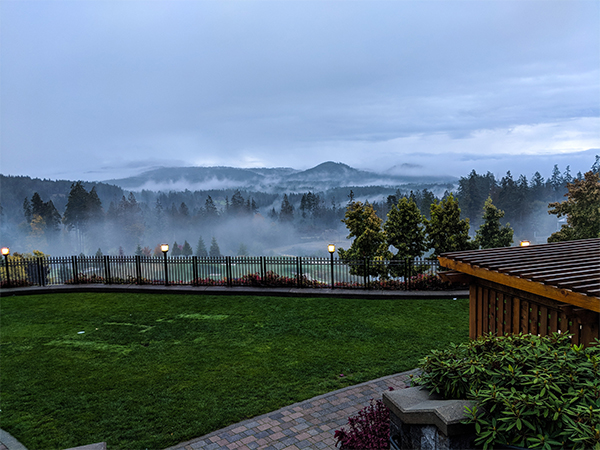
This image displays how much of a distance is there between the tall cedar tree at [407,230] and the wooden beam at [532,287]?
19.2 meters

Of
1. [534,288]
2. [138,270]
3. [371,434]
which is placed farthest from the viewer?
[138,270]

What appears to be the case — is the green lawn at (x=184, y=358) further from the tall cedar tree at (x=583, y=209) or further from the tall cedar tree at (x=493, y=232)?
the tall cedar tree at (x=493, y=232)

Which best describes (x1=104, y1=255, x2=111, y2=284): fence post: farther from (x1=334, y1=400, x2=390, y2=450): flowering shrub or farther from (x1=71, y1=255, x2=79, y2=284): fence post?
(x1=334, y1=400, x2=390, y2=450): flowering shrub

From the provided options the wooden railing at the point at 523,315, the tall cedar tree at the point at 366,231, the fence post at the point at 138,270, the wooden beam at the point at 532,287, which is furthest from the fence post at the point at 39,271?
the tall cedar tree at the point at 366,231

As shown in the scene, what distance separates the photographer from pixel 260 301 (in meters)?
13.1

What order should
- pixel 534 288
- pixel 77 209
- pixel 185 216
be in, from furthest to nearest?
pixel 185 216 < pixel 77 209 < pixel 534 288

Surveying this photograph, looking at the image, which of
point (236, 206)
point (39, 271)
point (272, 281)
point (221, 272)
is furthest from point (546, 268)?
point (236, 206)

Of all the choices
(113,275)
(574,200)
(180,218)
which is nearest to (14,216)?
(180,218)

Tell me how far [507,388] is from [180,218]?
16046 cm

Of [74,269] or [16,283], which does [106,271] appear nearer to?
[74,269]

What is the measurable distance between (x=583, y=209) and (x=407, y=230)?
10.8m

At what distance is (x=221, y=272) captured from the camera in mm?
15797

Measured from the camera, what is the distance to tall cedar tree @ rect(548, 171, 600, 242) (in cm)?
2405

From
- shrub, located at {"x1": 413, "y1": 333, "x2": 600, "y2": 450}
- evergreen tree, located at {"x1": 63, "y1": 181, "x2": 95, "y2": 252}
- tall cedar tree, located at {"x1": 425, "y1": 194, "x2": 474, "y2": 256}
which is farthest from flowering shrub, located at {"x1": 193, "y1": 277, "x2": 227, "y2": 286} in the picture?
evergreen tree, located at {"x1": 63, "y1": 181, "x2": 95, "y2": 252}
